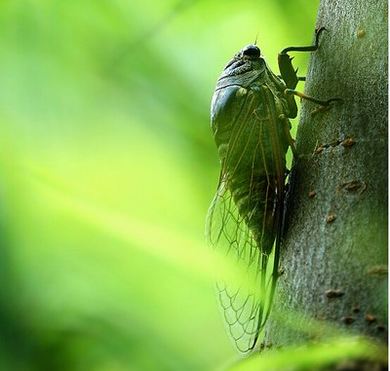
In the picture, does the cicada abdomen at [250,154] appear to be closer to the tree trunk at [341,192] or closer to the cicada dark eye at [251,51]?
the cicada dark eye at [251,51]

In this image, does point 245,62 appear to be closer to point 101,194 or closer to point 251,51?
point 251,51

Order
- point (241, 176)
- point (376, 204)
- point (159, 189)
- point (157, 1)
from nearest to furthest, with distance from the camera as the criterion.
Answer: point (159, 189) < point (376, 204) < point (157, 1) < point (241, 176)

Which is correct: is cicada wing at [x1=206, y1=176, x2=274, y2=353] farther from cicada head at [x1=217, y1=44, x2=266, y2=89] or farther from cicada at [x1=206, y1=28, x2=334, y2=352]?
cicada head at [x1=217, y1=44, x2=266, y2=89]

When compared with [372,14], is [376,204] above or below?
below

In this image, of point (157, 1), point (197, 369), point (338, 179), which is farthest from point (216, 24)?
point (197, 369)

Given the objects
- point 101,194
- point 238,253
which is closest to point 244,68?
point 238,253

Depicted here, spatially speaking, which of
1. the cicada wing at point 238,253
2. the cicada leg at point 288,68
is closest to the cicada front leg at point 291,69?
the cicada leg at point 288,68

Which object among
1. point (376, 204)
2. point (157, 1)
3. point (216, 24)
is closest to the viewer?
point (376, 204)

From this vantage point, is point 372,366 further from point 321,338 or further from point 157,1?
point 157,1
